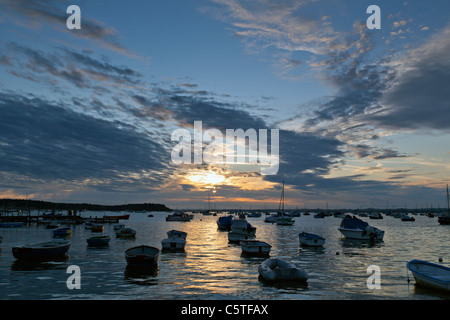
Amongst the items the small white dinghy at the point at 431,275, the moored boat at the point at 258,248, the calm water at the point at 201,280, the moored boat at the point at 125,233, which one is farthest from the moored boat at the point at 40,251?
the small white dinghy at the point at 431,275

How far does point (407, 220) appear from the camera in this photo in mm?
152125

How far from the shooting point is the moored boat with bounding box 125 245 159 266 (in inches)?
1104

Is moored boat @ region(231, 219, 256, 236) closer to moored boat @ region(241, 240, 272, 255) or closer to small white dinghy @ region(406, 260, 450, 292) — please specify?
moored boat @ region(241, 240, 272, 255)

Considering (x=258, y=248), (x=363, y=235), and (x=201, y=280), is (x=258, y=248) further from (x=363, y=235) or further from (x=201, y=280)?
(x=363, y=235)

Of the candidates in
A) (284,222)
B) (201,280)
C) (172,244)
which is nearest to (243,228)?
(172,244)

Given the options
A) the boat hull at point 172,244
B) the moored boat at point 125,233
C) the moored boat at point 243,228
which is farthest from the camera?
the moored boat at point 125,233

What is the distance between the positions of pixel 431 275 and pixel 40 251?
3386 cm

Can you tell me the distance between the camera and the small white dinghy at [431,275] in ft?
68.3

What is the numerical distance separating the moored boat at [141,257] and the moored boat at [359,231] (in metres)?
40.7

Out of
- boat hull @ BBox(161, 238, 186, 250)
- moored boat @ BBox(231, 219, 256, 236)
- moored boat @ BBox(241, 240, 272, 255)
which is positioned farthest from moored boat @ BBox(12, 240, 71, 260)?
moored boat @ BBox(231, 219, 256, 236)

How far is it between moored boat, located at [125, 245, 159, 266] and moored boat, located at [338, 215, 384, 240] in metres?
40.7

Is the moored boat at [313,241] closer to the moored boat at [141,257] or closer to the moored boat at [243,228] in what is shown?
the moored boat at [243,228]

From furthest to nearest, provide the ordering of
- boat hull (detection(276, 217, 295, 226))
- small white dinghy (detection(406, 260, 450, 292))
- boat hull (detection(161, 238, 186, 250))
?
boat hull (detection(276, 217, 295, 226)) < boat hull (detection(161, 238, 186, 250)) < small white dinghy (detection(406, 260, 450, 292))

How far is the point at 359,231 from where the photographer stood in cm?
5650
